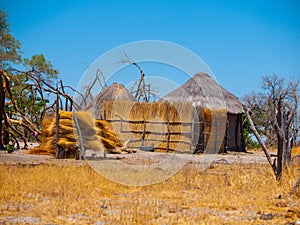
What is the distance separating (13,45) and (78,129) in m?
12.9

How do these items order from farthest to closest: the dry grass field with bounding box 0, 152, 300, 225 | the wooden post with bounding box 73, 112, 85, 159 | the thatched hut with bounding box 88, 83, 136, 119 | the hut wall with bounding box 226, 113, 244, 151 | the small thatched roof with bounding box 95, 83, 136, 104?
1. the small thatched roof with bounding box 95, 83, 136, 104
2. the thatched hut with bounding box 88, 83, 136, 119
3. the hut wall with bounding box 226, 113, 244, 151
4. the wooden post with bounding box 73, 112, 85, 159
5. the dry grass field with bounding box 0, 152, 300, 225

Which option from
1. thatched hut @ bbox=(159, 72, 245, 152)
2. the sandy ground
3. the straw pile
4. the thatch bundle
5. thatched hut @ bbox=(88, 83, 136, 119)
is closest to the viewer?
the sandy ground

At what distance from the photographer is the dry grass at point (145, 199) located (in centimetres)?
524

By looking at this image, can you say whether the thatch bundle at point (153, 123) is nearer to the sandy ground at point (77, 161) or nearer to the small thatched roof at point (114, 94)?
the small thatched roof at point (114, 94)

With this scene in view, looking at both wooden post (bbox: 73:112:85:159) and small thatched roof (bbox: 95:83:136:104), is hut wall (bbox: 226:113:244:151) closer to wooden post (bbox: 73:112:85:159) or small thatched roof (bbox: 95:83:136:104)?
small thatched roof (bbox: 95:83:136:104)

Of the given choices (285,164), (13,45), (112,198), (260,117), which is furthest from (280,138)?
(260,117)

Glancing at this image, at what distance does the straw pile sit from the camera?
46.0ft

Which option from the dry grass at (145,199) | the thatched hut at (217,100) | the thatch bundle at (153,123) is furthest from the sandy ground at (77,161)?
the thatched hut at (217,100)

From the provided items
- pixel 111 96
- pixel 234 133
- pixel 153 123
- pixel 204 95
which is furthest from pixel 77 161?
pixel 234 133

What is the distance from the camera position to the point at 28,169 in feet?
30.6

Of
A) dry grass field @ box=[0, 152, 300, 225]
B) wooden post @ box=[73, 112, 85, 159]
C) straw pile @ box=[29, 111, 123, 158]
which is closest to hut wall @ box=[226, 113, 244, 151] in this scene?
straw pile @ box=[29, 111, 123, 158]

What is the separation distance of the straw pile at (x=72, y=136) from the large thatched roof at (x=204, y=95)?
7259mm

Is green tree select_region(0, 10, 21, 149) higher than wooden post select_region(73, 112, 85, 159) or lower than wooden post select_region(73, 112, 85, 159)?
higher

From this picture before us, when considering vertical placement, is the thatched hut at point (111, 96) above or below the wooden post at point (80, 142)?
above
